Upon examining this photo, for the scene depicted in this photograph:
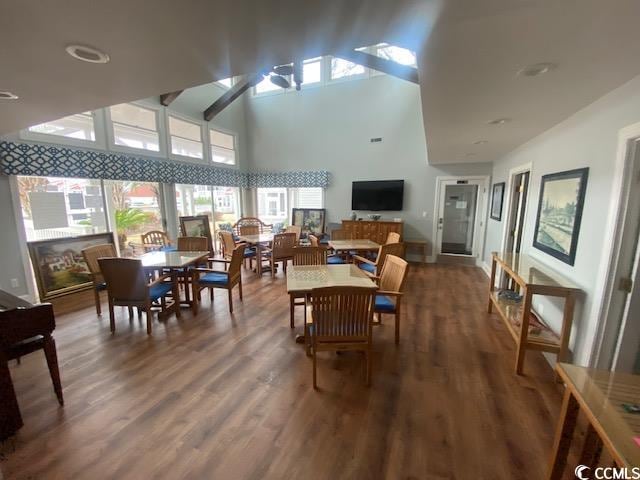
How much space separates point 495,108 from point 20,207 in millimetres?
5787

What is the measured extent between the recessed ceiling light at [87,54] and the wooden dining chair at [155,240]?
4.11 meters

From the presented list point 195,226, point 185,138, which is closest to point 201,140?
point 185,138

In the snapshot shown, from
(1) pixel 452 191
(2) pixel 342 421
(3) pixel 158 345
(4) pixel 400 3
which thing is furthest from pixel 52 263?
(1) pixel 452 191

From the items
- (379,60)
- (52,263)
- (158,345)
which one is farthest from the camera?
(379,60)

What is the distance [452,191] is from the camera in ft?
20.4

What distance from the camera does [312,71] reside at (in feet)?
22.9

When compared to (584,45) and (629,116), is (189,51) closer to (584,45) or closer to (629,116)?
(584,45)

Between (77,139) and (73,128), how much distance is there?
163mm

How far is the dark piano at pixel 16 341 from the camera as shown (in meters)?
1.68

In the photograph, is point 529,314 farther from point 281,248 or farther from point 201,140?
point 201,140

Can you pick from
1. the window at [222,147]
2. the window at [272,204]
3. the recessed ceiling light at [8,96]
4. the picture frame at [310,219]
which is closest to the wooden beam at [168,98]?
the window at [222,147]

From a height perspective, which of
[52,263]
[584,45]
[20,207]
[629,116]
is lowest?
[52,263]

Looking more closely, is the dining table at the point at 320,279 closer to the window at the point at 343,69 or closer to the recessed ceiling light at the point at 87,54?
the recessed ceiling light at the point at 87,54

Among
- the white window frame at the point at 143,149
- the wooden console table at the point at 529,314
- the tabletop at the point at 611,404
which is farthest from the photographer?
the white window frame at the point at 143,149
